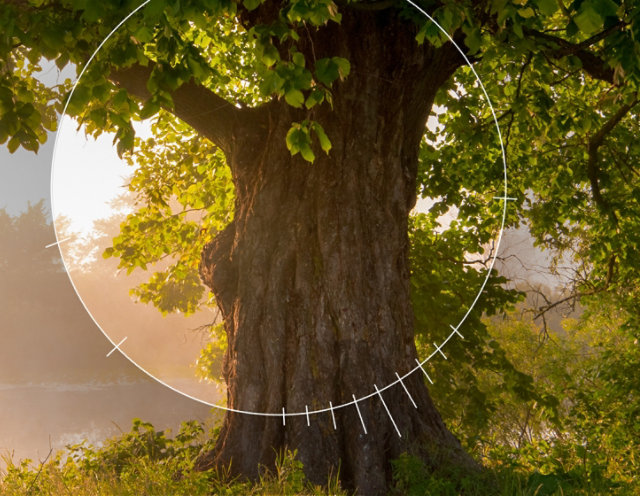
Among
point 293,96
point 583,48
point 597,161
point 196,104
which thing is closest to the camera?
point 293,96

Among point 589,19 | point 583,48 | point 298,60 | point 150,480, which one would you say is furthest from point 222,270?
point 583,48

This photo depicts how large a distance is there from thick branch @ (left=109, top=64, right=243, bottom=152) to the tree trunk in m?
0.18

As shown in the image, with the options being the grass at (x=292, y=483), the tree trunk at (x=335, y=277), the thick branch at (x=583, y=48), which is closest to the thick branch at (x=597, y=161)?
the thick branch at (x=583, y=48)

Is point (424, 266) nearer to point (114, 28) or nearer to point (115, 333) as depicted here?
point (115, 333)

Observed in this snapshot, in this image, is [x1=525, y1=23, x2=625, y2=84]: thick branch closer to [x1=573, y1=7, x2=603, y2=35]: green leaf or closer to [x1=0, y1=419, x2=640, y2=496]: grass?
[x1=573, y1=7, x2=603, y2=35]: green leaf

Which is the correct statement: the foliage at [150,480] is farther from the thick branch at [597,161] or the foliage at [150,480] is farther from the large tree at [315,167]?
the thick branch at [597,161]

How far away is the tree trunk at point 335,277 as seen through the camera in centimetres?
451

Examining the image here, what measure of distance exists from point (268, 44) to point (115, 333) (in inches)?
121

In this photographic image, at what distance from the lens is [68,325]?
153 feet

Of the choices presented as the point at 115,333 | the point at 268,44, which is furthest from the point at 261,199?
the point at 115,333

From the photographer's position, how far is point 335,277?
15.3 ft

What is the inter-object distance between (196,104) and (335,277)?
2.04 m

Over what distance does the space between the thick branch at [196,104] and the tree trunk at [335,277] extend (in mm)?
181

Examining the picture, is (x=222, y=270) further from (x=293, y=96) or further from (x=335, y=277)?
(x=293, y=96)
